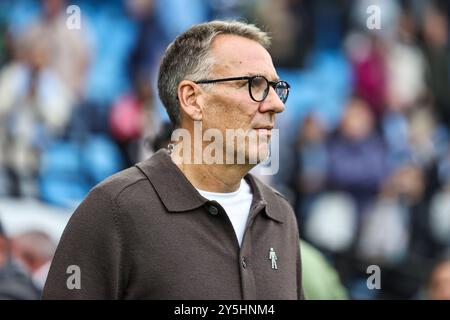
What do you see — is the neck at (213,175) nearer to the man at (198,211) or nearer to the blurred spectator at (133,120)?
the man at (198,211)

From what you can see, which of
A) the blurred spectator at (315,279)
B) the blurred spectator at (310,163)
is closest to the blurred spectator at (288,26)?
the blurred spectator at (310,163)

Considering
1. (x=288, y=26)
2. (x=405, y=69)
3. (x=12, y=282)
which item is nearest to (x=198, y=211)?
(x=12, y=282)

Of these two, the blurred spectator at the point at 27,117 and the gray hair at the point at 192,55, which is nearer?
the gray hair at the point at 192,55

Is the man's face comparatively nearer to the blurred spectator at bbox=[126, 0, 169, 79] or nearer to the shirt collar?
the shirt collar

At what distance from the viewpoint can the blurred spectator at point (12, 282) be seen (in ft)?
16.0

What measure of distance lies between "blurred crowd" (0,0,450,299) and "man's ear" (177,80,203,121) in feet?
11.9

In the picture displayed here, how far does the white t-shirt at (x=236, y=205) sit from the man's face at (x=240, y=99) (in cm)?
15

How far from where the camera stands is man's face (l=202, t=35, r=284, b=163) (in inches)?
122

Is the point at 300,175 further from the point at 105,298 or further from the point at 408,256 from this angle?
the point at 105,298

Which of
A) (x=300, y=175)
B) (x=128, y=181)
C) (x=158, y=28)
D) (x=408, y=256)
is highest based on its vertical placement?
(x=158, y=28)

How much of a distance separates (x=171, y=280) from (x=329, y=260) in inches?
190
